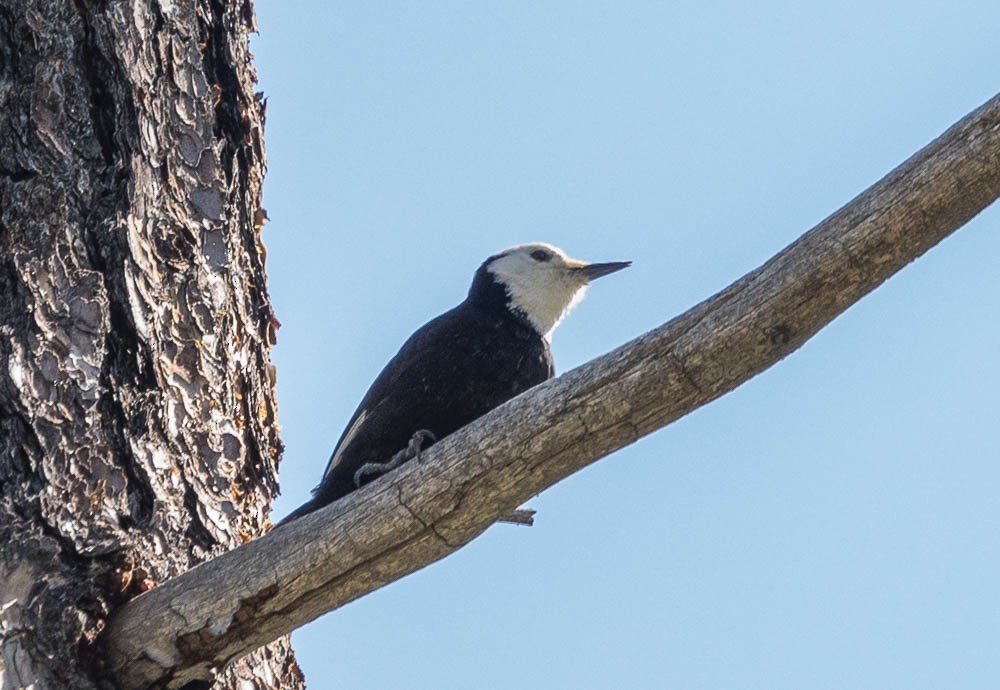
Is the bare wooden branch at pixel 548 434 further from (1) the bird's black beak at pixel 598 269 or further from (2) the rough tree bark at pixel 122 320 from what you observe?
(1) the bird's black beak at pixel 598 269

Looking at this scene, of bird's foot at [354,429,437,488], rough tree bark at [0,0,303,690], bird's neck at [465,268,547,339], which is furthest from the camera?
bird's neck at [465,268,547,339]

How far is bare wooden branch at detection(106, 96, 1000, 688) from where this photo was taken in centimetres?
260

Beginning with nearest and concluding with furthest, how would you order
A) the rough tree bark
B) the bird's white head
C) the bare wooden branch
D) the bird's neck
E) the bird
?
the bare wooden branch
the rough tree bark
the bird
the bird's neck
the bird's white head

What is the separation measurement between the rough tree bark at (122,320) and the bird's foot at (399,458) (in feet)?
1.59

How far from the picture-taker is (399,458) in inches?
169

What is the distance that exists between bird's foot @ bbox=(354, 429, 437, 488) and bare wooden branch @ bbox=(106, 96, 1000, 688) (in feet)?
3.78

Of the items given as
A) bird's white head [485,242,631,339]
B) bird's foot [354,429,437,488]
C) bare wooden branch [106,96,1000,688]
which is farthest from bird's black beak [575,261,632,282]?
bare wooden branch [106,96,1000,688]

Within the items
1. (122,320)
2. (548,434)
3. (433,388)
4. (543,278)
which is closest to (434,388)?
(433,388)

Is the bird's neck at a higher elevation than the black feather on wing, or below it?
higher

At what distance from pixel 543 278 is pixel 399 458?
1.56 meters

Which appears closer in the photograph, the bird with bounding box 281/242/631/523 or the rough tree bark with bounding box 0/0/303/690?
the rough tree bark with bounding box 0/0/303/690

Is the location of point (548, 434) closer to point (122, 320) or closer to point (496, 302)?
point (122, 320)

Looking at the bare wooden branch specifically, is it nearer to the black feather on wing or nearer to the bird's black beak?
the black feather on wing

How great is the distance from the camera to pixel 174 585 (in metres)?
3.01
